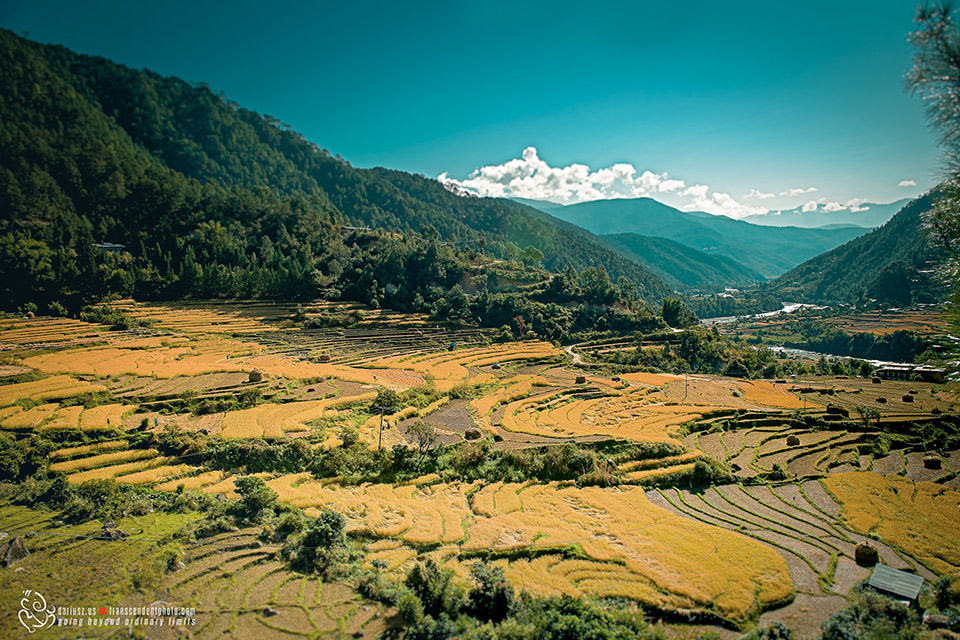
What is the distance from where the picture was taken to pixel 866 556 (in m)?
17.3

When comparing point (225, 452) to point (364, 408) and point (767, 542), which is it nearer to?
point (364, 408)

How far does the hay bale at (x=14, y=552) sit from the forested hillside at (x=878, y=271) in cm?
12343

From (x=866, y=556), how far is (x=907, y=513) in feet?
20.8

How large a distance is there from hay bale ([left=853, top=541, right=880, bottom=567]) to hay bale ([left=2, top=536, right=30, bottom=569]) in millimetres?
31050

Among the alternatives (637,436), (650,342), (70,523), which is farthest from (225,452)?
(650,342)

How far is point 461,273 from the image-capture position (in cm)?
8388

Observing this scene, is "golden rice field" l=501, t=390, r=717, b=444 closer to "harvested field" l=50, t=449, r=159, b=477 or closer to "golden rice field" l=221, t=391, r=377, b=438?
"golden rice field" l=221, t=391, r=377, b=438

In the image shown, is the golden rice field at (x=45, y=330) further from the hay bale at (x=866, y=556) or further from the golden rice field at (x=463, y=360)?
the hay bale at (x=866, y=556)

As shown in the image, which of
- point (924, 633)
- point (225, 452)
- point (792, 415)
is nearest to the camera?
point (924, 633)

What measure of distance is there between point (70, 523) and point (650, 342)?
63.3 metres

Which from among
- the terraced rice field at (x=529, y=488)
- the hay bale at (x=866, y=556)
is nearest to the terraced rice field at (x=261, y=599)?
the terraced rice field at (x=529, y=488)

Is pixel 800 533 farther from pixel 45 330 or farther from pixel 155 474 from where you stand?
pixel 45 330

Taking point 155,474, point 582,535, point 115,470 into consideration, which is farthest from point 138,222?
point 582,535

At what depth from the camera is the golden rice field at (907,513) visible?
1813cm
